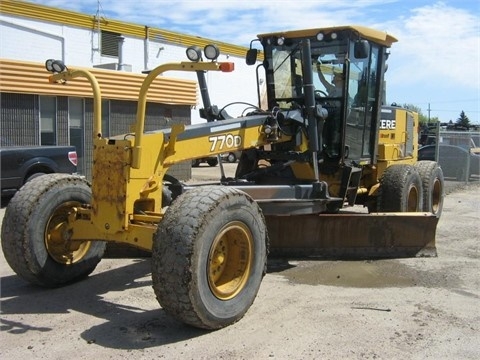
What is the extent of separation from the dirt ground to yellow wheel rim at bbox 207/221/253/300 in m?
0.34

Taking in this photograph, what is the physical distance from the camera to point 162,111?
58.3 feet

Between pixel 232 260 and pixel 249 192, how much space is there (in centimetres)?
120

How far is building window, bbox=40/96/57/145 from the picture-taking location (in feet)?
50.3

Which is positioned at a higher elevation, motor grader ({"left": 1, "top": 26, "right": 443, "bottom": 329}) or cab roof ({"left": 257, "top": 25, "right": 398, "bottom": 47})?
cab roof ({"left": 257, "top": 25, "right": 398, "bottom": 47})

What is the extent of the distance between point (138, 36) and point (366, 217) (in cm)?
2062

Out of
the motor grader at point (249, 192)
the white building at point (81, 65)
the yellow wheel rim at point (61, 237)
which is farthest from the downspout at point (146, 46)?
the yellow wheel rim at point (61, 237)

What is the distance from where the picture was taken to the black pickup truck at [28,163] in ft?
37.2

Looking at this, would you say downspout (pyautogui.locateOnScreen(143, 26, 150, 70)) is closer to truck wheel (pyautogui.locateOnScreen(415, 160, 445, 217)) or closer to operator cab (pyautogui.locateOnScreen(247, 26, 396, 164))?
truck wheel (pyautogui.locateOnScreen(415, 160, 445, 217))

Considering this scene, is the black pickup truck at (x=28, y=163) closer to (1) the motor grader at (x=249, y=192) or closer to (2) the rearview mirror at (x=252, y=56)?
(1) the motor grader at (x=249, y=192)

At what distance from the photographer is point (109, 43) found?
79.4 feet

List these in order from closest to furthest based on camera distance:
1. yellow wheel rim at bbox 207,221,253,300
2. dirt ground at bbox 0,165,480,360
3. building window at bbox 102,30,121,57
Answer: dirt ground at bbox 0,165,480,360
yellow wheel rim at bbox 207,221,253,300
building window at bbox 102,30,121,57

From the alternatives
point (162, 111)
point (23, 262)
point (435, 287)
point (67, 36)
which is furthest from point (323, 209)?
point (67, 36)

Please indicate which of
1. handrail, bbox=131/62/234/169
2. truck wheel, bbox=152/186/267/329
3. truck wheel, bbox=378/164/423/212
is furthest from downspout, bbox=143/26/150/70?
truck wheel, bbox=152/186/267/329

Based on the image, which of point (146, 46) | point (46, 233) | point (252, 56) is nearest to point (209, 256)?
point (46, 233)
